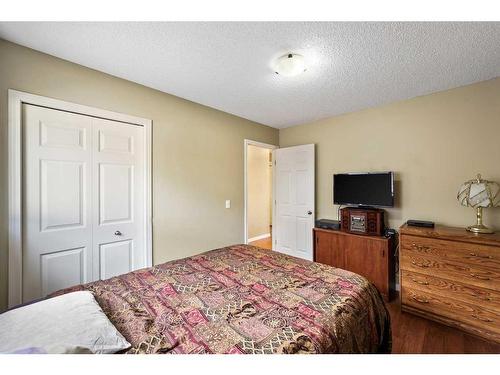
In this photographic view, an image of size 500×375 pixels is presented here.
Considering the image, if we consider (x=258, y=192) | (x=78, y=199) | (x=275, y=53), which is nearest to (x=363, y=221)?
(x=275, y=53)

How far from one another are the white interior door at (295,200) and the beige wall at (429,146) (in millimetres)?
370

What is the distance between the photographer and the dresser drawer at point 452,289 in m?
1.73

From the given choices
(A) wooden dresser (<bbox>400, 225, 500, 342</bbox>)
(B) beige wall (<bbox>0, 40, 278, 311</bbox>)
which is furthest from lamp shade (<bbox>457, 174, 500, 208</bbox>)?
(B) beige wall (<bbox>0, 40, 278, 311</bbox>)

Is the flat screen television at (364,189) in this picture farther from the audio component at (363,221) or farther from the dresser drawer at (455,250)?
the dresser drawer at (455,250)

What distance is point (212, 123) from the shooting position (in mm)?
2893

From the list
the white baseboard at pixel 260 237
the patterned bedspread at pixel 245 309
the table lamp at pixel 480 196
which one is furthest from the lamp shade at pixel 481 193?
the white baseboard at pixel 260 237

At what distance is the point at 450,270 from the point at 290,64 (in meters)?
2.24

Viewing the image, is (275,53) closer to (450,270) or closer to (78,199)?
(78,199)

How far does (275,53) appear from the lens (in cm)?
165

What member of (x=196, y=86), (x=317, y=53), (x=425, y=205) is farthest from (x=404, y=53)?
(x=196, y=86)

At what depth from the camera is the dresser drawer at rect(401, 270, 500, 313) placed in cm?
173
